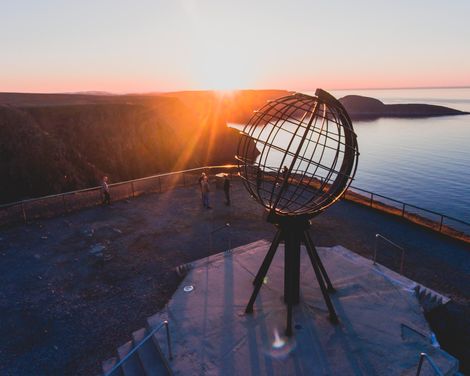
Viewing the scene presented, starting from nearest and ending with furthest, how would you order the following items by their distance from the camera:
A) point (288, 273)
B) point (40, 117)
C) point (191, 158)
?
1. point (288, 273)
2. point (40, 117)
3. point (191, 158)

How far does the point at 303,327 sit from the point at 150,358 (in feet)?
11.2

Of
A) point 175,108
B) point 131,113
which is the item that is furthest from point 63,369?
point 175,108

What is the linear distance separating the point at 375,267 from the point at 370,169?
42.5 m

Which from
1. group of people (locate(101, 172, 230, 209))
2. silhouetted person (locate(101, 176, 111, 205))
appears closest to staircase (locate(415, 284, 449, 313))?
group of people (locate(101, 172, 230, 209))

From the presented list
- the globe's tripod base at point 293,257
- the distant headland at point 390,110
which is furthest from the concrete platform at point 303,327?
the distant headland at point 390,110

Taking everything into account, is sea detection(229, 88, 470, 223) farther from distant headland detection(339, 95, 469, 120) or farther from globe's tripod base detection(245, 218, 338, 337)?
distant headland detection(339, 95, 469, 120)

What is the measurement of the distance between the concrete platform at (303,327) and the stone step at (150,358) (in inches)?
11.7

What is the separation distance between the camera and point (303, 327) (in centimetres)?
732

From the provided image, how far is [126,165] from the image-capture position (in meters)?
50.1

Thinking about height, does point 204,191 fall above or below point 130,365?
above

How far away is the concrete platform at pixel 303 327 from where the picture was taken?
6.26 m

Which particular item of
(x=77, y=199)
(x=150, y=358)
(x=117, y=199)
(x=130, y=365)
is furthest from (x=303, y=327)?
(x=77, y=199)

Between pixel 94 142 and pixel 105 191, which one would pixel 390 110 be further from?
pixel 105 191

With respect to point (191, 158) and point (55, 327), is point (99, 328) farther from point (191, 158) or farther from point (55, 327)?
point (191, 158)
